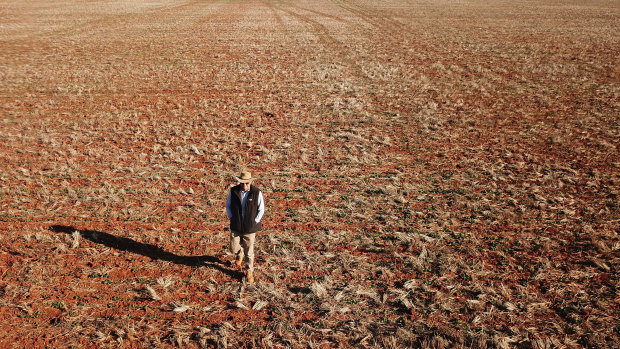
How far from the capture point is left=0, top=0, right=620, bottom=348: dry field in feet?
19.8

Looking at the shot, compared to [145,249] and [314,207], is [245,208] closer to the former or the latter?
[145,249]

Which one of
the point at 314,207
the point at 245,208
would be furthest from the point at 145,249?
the point at 314,207

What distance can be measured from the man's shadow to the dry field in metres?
0.04

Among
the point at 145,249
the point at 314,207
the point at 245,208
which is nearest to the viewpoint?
the point at 245,208

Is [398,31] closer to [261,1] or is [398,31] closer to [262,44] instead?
[262,44]

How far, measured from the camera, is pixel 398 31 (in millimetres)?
40594

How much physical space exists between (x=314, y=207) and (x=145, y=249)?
4.01 metres

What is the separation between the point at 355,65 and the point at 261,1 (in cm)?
6537

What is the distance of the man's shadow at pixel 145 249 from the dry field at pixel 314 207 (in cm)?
4

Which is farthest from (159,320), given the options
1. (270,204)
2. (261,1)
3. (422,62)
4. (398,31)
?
(261,1)

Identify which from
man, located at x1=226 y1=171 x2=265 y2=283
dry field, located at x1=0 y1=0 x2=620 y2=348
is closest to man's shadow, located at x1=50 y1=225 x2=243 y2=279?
dry field, located at x1=0 y1=0 x2=620 y2=348

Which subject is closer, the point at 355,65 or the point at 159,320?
the point at 159,320

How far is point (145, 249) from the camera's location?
25.0ft

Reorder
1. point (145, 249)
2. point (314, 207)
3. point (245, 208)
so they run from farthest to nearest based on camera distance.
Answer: point (314, 207)
point (145, 249)
point (245, 208)
